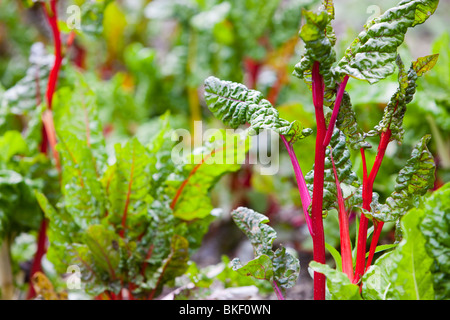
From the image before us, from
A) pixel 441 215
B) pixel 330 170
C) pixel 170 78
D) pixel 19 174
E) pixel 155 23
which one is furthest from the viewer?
pixel 155 23

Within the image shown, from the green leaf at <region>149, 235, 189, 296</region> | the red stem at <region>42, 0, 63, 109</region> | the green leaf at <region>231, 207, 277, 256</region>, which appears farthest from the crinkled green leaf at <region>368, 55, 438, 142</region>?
the red stem at <region>42, 0, 63, 109</region>

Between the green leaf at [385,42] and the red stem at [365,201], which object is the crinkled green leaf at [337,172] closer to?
the red stem at [365,201]

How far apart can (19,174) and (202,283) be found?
482mm

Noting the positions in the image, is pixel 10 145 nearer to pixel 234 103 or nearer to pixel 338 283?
pixel 234 103

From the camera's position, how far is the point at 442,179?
3.77 ft

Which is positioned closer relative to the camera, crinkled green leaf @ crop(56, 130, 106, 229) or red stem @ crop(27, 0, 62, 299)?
crinkled green leaf @ crop(56, 130, 106, 229)

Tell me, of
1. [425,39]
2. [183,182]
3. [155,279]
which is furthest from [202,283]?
[425,39]

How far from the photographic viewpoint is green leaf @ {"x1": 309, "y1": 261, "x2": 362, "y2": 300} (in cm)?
59

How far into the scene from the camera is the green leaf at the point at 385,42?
59cm

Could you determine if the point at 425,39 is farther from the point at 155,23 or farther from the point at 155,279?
the point at 155,279

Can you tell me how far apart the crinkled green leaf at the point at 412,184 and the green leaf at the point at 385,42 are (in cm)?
14

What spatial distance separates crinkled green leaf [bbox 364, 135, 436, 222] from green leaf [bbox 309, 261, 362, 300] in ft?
0.37

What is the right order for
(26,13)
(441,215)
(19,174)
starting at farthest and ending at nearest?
(26,13) → (19,174) → (441,215)

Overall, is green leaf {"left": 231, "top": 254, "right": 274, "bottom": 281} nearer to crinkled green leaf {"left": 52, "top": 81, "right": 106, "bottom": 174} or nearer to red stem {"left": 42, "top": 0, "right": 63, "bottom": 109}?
crinkled green leaf {"left": 52, "top": 81, "right": 106, "bottom": 174}
